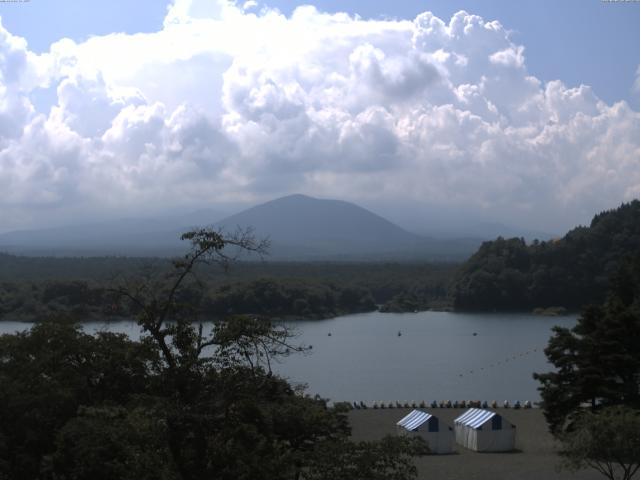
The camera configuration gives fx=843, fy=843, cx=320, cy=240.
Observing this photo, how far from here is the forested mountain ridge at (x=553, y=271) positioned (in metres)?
43.4

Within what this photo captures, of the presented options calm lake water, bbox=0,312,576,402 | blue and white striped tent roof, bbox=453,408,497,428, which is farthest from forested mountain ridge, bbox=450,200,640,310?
blue and white striped tent roof, bbox=453,408,497,428

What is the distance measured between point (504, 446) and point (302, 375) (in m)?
10.3

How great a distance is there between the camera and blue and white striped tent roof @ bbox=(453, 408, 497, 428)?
40.9ft

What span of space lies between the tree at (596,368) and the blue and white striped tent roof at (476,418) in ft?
2.82

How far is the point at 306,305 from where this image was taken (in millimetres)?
40031

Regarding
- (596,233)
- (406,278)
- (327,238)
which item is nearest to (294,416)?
(596,233)

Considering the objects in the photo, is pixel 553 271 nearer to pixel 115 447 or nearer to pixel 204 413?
pixel 115 447

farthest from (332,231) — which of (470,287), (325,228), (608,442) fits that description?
(608,442)

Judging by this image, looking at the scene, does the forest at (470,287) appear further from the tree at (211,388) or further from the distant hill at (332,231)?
the distant hill at (332,231)

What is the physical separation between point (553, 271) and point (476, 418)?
1275 inches

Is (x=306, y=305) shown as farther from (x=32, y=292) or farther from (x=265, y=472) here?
(x=265, y=472)

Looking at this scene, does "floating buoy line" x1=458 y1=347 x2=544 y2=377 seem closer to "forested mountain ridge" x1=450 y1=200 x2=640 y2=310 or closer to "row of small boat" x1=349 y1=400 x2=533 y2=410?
"row of small boat" x1=349 y1=400 x2=533 y2=410

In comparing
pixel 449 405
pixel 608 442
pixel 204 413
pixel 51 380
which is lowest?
pixel 449 405

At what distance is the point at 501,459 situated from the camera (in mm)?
11812
